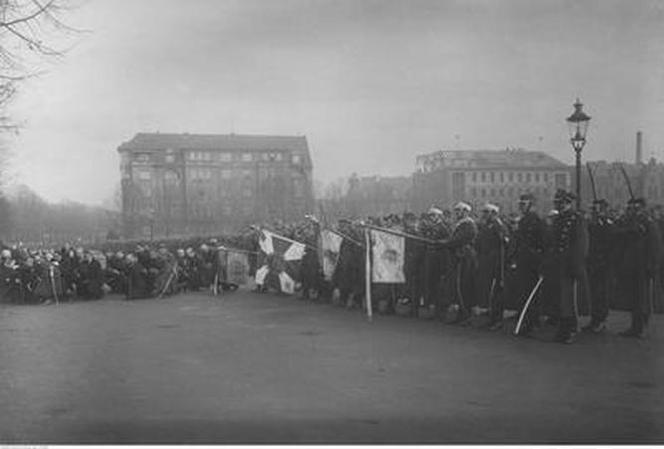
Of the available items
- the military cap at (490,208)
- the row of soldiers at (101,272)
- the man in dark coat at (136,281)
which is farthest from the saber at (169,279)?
the military cap at (490,208)

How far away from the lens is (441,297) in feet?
38.1

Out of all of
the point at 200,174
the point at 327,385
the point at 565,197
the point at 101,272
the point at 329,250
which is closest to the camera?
the point at 327,385

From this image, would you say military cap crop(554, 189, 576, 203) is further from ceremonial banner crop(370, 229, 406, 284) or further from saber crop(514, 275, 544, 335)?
ceremonial banner crop(370, 229, 406, 284)

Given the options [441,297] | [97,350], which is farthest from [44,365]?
[441,297]

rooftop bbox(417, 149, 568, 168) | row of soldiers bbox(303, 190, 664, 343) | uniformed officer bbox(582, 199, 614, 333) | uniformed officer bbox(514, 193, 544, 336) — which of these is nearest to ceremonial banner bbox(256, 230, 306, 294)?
row of soldiers bbox(303, 190, 664, 343)

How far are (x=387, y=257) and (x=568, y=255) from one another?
3836 millimetres

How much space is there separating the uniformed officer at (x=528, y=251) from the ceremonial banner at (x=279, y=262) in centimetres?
694

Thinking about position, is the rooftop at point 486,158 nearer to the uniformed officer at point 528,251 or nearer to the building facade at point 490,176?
the building facade at point 490,176

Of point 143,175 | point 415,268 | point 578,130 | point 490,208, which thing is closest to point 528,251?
point 490,208

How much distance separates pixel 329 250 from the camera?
14938 mm

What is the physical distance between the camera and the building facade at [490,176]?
9.10 metres

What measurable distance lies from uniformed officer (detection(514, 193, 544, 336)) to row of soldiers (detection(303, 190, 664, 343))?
0.5 inches

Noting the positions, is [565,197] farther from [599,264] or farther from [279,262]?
[279,262]

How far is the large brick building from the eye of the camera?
930 cm
